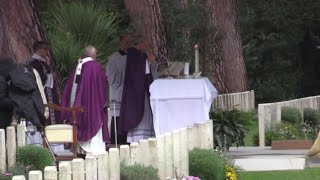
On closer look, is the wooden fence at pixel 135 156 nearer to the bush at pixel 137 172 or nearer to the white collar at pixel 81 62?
the bush at pixel 137 172

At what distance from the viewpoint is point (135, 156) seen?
8.55 meters

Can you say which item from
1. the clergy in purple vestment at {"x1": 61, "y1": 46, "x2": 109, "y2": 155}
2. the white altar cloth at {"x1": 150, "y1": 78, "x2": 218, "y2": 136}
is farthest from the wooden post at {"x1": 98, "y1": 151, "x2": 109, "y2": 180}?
the clergy in purple vestment at {"x1": 61, "y1": 46, "x2": 109, "y2": 155}

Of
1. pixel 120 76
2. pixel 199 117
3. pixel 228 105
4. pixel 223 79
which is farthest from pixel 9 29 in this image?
pixel 223 79

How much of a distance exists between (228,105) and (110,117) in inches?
379

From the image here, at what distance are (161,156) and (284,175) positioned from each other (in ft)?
11.7

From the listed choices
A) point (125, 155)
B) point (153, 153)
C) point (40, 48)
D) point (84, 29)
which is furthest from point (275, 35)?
point (125, 155)

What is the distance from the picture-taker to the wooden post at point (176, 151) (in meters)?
9.59

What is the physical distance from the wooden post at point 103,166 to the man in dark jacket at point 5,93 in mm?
2925

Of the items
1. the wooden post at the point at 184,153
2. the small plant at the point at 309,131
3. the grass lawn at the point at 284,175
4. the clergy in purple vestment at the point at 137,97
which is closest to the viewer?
the wooden post at the point at 184,153

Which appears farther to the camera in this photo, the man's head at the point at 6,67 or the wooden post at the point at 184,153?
the man's head at the point at 6,67

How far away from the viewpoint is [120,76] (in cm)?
1502

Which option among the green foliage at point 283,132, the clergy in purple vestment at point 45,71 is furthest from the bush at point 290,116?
the clergy in purple vestment at point 45,71

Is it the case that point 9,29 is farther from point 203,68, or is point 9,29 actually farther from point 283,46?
point 283,46

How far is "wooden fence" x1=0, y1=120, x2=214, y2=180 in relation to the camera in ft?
22.6
